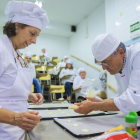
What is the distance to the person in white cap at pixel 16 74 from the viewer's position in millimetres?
736

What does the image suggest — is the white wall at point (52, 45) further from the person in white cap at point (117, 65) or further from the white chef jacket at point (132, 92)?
the white chef jacket at point (132, 92)

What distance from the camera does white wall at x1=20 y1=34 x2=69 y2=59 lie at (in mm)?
8578

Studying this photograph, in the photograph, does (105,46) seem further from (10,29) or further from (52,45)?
(52,45)

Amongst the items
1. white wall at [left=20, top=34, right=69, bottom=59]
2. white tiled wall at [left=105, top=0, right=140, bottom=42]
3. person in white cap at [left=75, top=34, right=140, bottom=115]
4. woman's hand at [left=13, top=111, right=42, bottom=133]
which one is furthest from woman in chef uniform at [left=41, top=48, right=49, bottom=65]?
woman's hand at [left=13, top=111, right=42, bottom=133]

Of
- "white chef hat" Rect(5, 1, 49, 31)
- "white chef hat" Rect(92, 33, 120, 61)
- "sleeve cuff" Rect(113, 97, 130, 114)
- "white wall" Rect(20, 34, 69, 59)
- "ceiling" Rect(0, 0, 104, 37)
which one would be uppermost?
"ceiling" Rect(0, 0, 104, 37)

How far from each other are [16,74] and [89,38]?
Answer: 594 cm

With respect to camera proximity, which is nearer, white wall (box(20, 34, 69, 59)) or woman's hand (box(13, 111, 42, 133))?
woman's hand (box(13, 111, 42, 133))

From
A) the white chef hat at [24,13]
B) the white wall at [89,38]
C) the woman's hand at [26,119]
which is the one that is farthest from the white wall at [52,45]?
the woman's hand at [26,119]

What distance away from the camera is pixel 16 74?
915mm

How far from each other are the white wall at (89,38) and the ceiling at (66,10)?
289 millimetres

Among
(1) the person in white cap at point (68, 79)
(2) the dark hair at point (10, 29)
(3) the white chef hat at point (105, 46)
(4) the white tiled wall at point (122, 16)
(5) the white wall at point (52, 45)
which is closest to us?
(2) the dark hair at point (10, 29)

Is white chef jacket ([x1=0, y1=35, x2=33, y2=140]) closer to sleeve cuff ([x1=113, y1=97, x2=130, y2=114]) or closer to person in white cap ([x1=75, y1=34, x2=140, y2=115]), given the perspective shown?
person in white cap ([x1=75, y1=34, x2=140, y2=115])

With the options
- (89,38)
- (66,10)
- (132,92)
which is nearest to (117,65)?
(132,92)

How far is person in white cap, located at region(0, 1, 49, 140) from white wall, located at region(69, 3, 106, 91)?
187 inches
